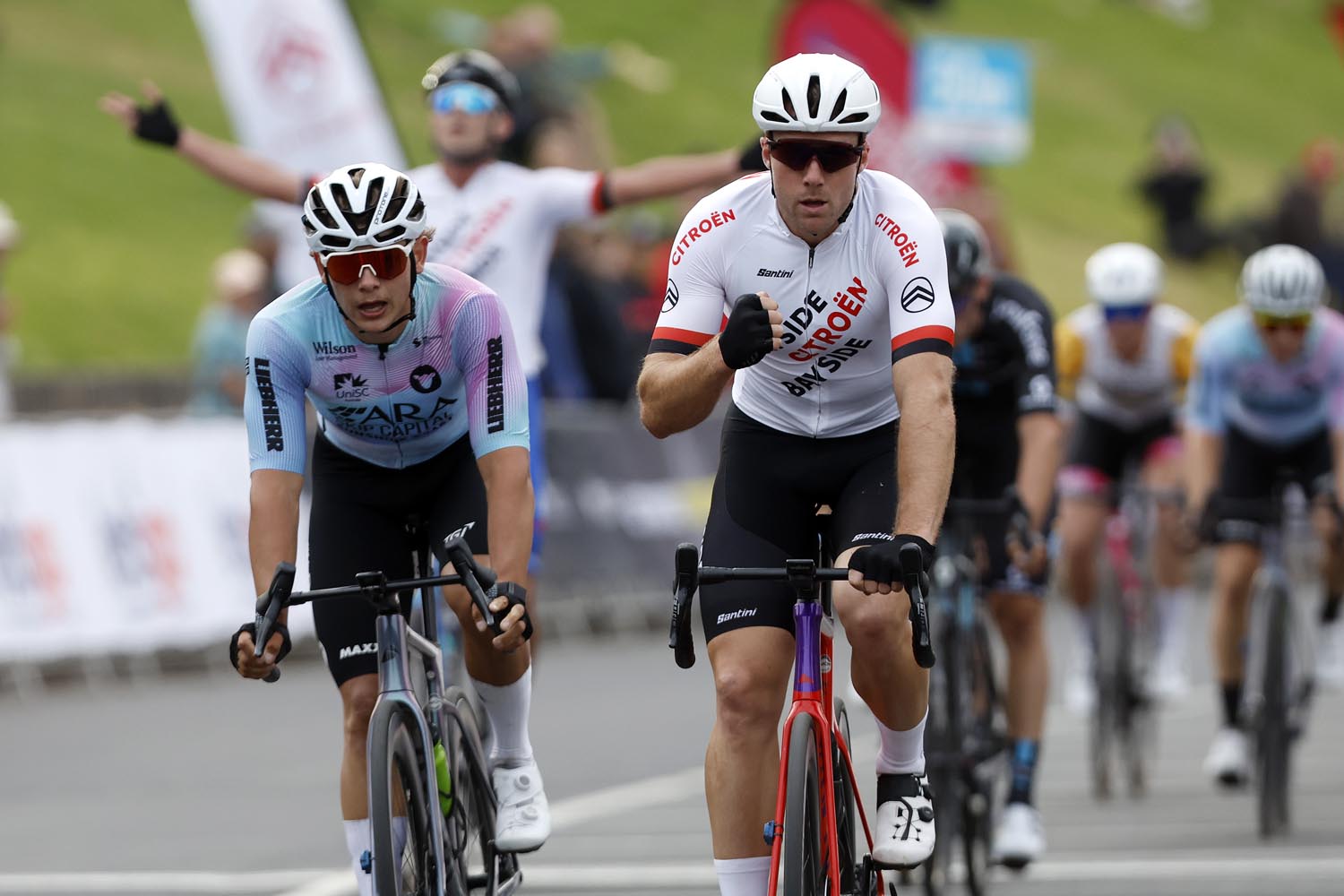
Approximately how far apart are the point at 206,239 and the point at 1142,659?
2694cm

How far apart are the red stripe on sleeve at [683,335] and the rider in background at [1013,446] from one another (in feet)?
10.4

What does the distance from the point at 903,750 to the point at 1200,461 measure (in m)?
4.74

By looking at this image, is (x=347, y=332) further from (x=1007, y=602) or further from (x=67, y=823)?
A: (x=67, y=823)

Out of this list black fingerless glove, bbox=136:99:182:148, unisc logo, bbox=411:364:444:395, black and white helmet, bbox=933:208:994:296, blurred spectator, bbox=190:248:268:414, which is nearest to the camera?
unisc logo, bbox=411:364:444:395

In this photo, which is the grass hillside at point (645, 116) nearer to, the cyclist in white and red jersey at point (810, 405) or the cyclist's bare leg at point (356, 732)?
the cyclist's bare leg at point (356, 732)

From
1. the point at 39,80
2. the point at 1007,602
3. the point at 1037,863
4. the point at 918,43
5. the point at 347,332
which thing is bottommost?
the point at 1037,863

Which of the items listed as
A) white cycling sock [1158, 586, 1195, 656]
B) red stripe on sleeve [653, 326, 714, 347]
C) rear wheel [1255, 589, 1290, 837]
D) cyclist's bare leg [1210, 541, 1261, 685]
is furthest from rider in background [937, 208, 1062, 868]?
white cycling sock [1158, 586, 1195, 656]

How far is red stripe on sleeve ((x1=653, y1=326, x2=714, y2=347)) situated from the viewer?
21.9 ft

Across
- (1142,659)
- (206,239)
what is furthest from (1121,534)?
(206,239)

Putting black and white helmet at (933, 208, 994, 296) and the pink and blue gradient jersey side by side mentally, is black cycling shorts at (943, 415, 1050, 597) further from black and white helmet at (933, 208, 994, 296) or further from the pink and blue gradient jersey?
the pink and blue gradient jersey

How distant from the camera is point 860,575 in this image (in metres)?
6.17

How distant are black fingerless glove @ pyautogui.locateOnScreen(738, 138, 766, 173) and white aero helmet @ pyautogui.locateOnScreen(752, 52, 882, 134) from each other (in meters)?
2.77

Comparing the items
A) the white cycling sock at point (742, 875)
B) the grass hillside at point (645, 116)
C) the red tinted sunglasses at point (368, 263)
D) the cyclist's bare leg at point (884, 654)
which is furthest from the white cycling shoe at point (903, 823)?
the grass hillside at point (645, 116)

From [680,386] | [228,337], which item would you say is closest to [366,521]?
[680,386]
